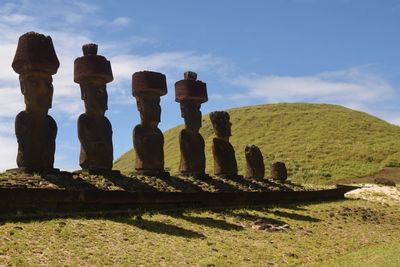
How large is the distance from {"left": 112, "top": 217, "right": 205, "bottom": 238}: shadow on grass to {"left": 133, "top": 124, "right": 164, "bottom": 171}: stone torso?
15.7 ft

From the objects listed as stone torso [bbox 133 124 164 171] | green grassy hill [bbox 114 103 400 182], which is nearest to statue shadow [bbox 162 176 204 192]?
stone torso [bbox 133 124 164 171]

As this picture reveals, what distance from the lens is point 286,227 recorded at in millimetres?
14250

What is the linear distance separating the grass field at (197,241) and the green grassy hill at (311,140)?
78.0 feet

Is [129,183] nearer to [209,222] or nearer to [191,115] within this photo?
[209,222]

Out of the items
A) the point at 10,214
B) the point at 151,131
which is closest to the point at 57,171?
the point at 10,214

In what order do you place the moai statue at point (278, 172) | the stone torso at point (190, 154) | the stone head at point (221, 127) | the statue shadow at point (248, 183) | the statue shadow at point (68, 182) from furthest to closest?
the moai statue at point (278, 172), the stone head at point (221, 127), the statue shadow at point (248, 183), the stone torso at point (190, 154), the statue shadow at point (68, 182)

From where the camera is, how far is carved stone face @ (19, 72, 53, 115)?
1317 centimetres

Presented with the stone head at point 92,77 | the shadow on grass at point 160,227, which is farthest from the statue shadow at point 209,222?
the stone head at point 92,77

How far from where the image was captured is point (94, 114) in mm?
14977

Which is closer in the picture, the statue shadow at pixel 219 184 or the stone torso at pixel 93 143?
the stone torso at pixel 93 143

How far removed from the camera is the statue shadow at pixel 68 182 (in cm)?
1255

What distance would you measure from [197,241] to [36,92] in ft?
18.6

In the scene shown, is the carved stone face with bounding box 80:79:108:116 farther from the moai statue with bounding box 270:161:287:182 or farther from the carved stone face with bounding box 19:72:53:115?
the moai statue with bounding box 270:161:287:182

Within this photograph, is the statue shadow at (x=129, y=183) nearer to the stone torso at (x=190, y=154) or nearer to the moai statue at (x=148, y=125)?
the moai statue at (x=148, y=125)
